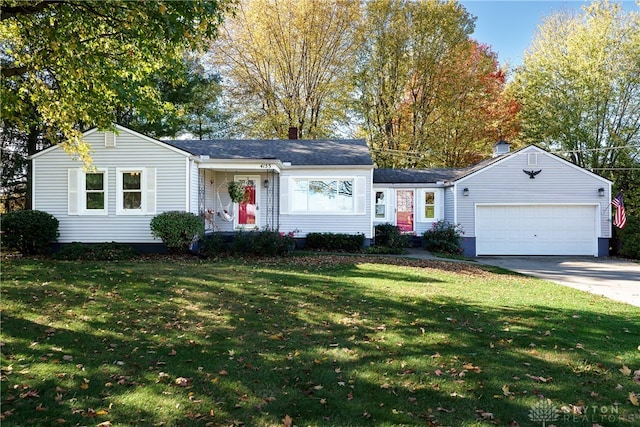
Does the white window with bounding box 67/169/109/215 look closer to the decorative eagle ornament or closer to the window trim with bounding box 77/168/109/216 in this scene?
the window trim with bounding box 77/168/109/216

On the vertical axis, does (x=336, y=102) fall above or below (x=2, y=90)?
above

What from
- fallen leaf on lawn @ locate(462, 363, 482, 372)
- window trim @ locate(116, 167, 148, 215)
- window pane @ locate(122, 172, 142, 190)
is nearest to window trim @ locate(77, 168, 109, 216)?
window trim @ locate(116, 167, 148, 215)

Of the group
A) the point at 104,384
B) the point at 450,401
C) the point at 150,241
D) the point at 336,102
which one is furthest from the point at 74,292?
the point at 336,102

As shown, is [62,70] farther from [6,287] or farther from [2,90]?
[6,287]

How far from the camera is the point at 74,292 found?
→ 259 inches

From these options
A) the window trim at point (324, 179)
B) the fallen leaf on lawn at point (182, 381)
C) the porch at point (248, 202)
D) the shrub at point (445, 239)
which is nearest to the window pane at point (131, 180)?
the porch at point (248, 202)

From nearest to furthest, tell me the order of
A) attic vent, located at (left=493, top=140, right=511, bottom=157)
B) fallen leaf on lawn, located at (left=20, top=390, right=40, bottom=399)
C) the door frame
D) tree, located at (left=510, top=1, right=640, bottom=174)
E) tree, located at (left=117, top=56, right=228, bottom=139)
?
fallen leaf on lawn, located at (left=20, top=390, right=40, bottom=399) < the door frame < attic vent, located at (left=493, top=140, right=511, bottom=157) < tree, located at (left=510, top=1, right=640, bottom=174) < tree, located at (left=117, top=56, right=228, bottom=139)

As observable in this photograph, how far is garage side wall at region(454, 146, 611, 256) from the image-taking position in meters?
17.2

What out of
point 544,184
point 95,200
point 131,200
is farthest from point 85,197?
point 544,184

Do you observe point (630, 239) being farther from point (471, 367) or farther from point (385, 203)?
point (471, 367)

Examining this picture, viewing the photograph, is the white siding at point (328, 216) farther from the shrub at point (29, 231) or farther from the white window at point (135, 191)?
the shrub at point (29, 231)

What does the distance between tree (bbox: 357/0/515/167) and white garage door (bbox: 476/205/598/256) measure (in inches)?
353

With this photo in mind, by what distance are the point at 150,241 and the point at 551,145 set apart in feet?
72.1

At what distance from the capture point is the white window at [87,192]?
1343cm
